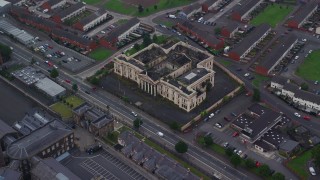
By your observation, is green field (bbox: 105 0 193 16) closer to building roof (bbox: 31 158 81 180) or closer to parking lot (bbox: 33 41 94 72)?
parking lot (bbox: 33 41 94 72)

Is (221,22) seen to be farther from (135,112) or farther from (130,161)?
(130,161)

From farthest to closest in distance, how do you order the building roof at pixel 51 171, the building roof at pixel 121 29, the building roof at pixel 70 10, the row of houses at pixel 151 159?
the building roof at pixel 70 10, the building roof at pixel 121 29, the row of houses at pixel 151 159, the building roof at pixel 51 171

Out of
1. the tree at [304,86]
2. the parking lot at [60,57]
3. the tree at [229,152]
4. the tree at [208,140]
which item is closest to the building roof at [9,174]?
the tree at [208,140]

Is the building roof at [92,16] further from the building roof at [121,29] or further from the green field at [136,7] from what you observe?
the building roof at [121,29]

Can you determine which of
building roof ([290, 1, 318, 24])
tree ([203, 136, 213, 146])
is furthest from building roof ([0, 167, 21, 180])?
building roof ([290, 1, 318, 24])

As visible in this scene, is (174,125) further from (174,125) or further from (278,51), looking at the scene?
(278,51)

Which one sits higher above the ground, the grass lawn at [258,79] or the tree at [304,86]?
the tree at [304,86]

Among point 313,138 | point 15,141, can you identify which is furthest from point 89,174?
point 313,138
